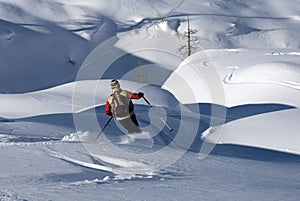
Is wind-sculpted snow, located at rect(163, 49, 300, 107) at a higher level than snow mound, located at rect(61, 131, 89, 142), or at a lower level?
higher

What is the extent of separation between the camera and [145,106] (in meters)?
11.2

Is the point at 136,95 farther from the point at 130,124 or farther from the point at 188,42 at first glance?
the point at 188,42

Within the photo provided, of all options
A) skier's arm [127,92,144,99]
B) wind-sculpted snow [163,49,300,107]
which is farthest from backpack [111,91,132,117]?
wind-sculpted snow [163,49,300,107]

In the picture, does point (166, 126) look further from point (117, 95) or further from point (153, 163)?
point (153, 163)

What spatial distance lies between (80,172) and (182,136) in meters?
3.77

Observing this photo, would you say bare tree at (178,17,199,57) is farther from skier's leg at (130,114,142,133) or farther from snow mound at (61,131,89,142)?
snow mound at (61,131,89,142)

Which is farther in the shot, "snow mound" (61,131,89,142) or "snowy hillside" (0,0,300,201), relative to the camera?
"snow mound" (61,131,89,142)

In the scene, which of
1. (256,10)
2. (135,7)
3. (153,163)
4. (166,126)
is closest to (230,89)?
(166,126)

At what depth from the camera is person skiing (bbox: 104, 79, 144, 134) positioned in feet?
25.7

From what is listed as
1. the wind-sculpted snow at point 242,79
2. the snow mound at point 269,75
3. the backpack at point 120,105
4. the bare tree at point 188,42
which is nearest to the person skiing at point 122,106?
the backpack at point 120,105

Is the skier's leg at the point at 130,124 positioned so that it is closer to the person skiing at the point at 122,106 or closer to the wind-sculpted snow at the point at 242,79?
the person skiing at the point at 122,106

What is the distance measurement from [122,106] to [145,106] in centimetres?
331

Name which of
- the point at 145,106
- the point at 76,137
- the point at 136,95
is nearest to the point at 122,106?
the point at 136,95

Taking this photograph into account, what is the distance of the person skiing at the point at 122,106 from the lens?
25.7 ft
